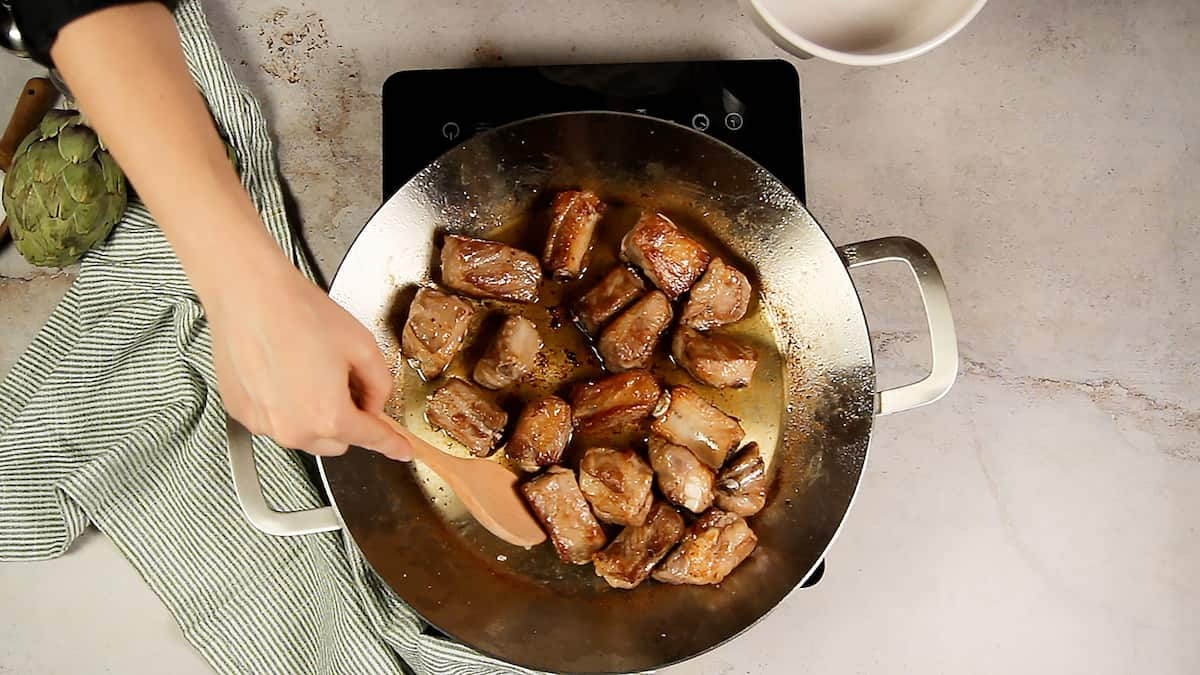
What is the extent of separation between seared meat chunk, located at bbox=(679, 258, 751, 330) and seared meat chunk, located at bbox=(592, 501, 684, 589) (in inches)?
13.6

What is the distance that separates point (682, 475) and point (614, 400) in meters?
0.17

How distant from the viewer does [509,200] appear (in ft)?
5.87

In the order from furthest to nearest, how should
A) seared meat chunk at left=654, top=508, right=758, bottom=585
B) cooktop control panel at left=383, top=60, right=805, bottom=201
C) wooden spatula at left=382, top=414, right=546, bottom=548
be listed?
1. cooktop control panel at left=383, top=60, right=805, bottom=201
2. seared meat chunk at left=654, top=508, right=758, bottom=585
3. wooden spatula at left=382, top=414, right=546, bottom=548

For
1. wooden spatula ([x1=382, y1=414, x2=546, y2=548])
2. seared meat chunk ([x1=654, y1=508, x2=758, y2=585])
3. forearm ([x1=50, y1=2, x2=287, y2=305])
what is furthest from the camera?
seared meat chunk ([x1=654, y1=508, x2=758, y2=585])

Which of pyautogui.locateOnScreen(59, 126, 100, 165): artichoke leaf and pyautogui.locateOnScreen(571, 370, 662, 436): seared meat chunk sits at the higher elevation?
pyautogui.locateOnScreen(59, 126, 100, 165): artichoke leaf

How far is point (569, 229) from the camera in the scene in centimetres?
171

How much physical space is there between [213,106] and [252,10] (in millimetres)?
265

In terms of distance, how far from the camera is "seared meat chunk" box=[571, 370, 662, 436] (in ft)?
5.57

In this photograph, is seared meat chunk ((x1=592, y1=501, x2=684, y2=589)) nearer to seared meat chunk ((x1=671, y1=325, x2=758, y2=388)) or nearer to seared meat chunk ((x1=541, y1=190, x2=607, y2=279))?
seared meat chunk ((x1=671, y1=325, x2=758, y2=388))

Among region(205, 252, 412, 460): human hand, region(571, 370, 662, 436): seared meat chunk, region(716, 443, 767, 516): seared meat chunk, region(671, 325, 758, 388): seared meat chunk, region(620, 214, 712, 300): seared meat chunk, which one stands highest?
region(205, 252, 412, 460): human hand

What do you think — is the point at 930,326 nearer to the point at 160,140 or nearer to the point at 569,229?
the point at 569,229

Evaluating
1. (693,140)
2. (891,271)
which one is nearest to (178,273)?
(693,140)

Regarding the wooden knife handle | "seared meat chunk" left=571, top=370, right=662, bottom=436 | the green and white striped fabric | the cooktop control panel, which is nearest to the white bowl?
the cooktop control panel

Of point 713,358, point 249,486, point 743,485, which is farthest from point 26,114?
point 743,485
